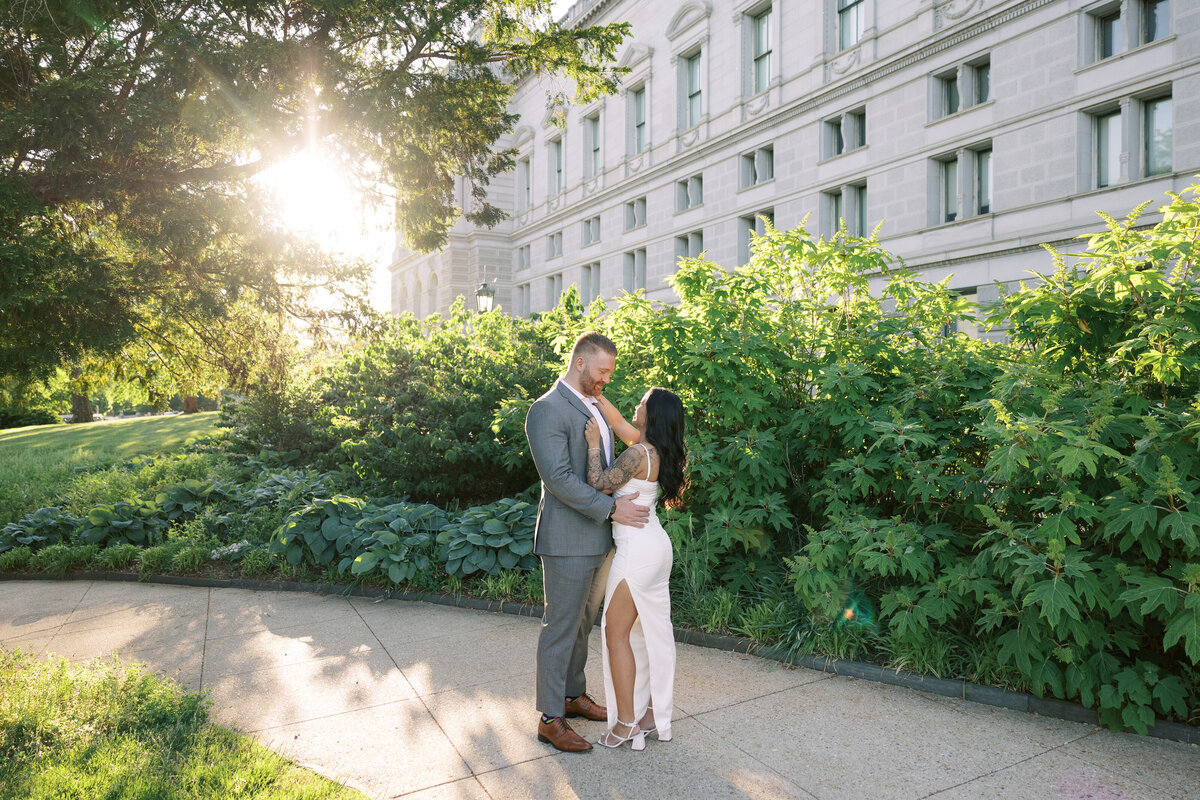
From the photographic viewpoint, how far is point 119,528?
9523 millimetres

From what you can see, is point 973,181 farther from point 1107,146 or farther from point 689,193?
point 689,193

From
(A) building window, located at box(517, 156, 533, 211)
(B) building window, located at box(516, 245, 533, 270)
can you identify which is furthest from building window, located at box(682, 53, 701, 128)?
(A) building window, located at box(517, 156, 533, 211)

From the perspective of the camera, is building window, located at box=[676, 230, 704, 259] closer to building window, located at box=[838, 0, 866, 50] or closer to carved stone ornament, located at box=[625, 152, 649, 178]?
carved stone ornament, located at box=[625, 152, 649, 178]

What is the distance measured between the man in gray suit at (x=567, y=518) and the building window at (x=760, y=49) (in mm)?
28943

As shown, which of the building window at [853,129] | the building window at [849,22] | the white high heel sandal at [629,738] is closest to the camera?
the white high heel sandal at [629,738]

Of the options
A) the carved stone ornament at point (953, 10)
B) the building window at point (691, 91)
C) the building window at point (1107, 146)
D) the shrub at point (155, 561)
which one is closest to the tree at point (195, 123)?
the shrub at point (155, 561)

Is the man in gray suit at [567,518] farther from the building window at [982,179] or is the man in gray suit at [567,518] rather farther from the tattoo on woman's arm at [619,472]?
the building window at [982,179]

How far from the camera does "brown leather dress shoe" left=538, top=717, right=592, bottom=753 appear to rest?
403cm

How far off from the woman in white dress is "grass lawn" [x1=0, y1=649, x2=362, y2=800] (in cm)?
145

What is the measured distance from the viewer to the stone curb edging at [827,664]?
14.5 ft

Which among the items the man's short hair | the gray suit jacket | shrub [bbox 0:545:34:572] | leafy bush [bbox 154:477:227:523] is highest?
the man's short hair

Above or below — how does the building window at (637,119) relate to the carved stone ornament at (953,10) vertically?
above

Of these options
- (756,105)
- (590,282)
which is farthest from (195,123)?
(590,282)

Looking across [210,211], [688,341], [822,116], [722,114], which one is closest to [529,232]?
[722,114]
